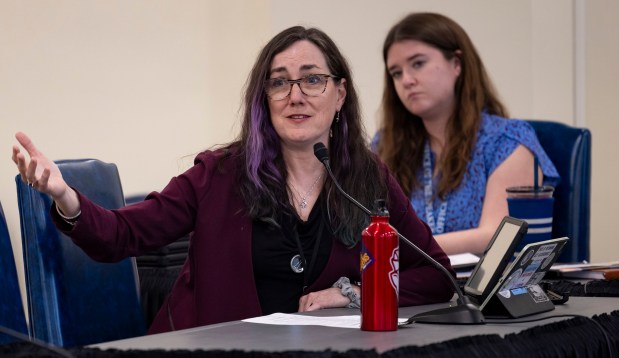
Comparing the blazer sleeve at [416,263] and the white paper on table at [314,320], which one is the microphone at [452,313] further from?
the blazer sleeve at [416,263]

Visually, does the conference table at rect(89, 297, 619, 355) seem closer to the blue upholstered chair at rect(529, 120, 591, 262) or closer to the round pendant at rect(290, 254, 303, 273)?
the round pendant at rect(290, 254, 303, 273)

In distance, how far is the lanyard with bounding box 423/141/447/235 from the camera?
3521mm

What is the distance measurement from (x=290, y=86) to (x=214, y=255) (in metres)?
0.45

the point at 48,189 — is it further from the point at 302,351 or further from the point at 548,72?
the point at 548,72

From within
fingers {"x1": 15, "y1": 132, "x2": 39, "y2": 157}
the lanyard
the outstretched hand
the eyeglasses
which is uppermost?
the eyeglasses

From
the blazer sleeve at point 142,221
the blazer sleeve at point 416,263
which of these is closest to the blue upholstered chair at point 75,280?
the blazer sleeve at point 142,221

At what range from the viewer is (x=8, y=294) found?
7.06 feet

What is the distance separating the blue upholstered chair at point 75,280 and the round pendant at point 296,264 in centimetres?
42

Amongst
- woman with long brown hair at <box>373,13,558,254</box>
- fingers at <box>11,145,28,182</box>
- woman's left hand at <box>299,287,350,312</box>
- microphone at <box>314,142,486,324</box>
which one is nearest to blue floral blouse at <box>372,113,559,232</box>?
woman with long brown hair at <box>373,13,558,254</box>

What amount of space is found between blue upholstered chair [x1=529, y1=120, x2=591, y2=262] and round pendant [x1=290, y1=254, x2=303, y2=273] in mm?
1328

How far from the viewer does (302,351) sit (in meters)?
1.55

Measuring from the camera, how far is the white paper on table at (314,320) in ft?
6.24

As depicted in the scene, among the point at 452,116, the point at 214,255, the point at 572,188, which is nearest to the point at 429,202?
the point at 452,116

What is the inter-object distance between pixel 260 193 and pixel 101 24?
157 centimetres
